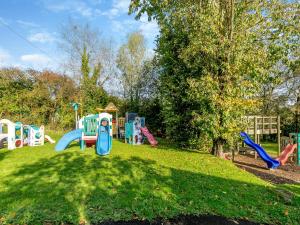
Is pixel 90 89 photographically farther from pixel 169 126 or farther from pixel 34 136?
pixel 169 126

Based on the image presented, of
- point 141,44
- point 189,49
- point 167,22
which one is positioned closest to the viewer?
point 189,49

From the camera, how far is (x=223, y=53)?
870 cm

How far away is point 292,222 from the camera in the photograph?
386 centimetres

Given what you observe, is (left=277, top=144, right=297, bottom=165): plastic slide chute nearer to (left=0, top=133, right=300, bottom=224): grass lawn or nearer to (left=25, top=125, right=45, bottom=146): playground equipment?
(left=0, top=133, right=300, bottom=224): grass lawn

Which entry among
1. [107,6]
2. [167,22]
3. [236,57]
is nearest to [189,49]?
[236,57]

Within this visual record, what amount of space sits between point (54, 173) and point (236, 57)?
7.16m

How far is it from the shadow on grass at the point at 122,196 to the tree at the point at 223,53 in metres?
3.22

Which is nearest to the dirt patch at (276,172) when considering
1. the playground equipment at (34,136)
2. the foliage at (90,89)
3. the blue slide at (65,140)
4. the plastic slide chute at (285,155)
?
the plastic slide chute at (285,155)

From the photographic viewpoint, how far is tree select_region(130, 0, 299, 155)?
339 inches

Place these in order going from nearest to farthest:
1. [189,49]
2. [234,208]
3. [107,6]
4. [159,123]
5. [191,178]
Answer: [234,208], [191,178], [189,49], [107,6], [159,123]

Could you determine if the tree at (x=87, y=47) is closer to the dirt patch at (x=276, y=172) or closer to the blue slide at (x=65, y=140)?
the blue slide at (x=65, y=140)

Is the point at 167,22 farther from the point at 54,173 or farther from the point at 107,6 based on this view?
the point at 54,173

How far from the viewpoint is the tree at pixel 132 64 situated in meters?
23.0

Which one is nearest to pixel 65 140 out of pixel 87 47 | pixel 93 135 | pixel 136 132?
pixel 93 135
